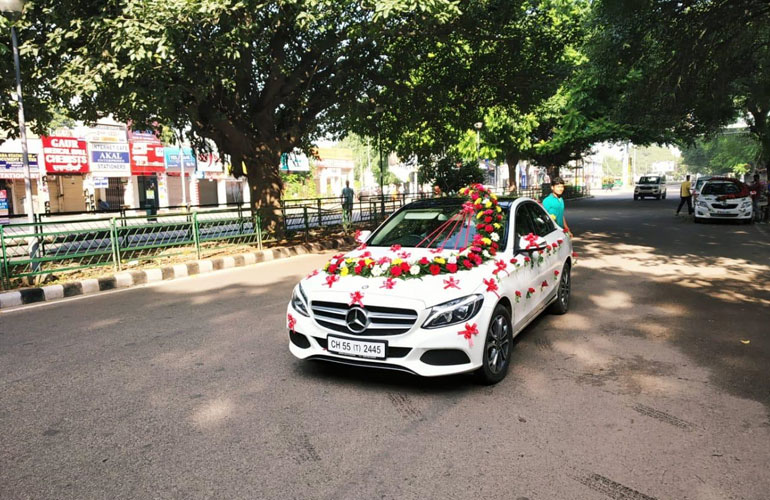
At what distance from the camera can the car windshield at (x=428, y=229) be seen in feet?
16.5

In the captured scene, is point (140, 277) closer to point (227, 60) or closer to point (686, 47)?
point (227, 60)

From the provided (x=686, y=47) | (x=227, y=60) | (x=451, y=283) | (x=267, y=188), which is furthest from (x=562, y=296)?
(x=686, y=47)

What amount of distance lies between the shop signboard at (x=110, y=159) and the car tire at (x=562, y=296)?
99.6ft

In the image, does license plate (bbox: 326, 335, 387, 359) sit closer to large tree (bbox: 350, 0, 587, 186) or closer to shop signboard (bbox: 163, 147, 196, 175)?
large tree (bbox: 350, 0, 587, 186)

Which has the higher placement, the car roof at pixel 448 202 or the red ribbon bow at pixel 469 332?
the car roof at pixel 448 202

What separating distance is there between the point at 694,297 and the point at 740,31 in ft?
33.8

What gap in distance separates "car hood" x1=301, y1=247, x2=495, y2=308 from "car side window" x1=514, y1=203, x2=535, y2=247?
0.91 metres

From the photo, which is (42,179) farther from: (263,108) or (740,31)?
(740,31)

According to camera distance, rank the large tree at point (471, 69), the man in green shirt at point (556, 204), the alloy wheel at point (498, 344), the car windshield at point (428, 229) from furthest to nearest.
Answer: the large tree at point (471, 69) < the man in green shirt at point (556, 204) < the car windshield at point (428, 229) < the alloy wheel at point (498, 344)

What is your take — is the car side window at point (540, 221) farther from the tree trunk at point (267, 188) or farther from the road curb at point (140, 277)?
the tree trunk at point (267, 188)

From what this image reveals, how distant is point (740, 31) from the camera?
13.9 m

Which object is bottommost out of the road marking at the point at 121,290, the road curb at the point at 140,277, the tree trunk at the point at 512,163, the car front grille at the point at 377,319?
the road marking at the point at 121,290

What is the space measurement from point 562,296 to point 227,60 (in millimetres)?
8196

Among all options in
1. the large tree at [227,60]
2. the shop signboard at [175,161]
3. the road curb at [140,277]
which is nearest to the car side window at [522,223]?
the large tree at [227,60]
